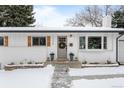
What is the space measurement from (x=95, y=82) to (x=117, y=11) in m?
25.3

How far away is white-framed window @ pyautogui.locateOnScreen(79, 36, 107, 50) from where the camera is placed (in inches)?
762

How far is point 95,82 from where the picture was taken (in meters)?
12.4

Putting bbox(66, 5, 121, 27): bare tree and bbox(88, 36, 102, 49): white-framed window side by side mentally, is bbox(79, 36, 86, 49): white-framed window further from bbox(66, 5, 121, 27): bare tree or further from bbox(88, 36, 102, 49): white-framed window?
bbox(66, 5, 121, 27): bare tree

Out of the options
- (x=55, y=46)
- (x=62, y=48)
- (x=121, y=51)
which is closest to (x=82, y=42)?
(x=62, y=48)

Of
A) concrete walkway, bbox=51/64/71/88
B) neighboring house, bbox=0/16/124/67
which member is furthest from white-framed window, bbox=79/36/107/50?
concrete walkway, bbox=51/64/71/88

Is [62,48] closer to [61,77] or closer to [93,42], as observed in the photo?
[93,42]

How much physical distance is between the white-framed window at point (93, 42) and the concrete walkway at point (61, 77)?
2.35 metres

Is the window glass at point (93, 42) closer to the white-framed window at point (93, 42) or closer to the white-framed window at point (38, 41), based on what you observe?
the white-framed window at point (93, 42)

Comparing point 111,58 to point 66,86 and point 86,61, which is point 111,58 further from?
point 66,86

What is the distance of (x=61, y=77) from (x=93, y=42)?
6.25m

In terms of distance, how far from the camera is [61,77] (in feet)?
45.8

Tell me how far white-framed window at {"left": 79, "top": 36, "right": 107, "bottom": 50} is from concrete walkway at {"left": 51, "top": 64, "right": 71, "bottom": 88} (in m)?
2.35

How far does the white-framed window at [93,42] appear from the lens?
1936 centimetres

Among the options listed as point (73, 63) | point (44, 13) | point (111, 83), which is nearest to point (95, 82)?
point (111, 83)
